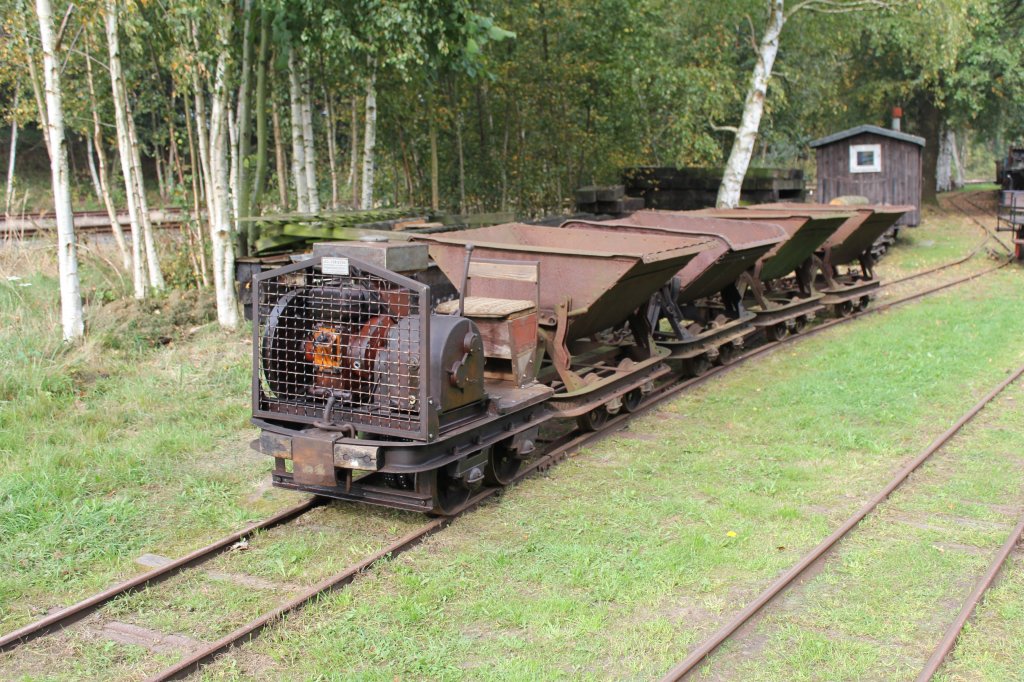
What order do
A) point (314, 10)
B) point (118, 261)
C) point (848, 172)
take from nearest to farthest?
point (314, 10), point (118, 261), point (848, 172)

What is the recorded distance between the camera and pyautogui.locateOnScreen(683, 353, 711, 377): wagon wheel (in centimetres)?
1073

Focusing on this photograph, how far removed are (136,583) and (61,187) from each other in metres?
6.26

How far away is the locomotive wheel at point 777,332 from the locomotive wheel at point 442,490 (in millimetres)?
7267

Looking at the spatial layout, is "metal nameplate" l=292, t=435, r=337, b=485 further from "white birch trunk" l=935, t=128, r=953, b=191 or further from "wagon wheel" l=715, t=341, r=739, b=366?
"white birch trunk" l=935, t=128, r=953, b=191

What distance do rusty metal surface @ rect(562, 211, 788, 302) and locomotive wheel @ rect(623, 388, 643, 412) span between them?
1586 mm

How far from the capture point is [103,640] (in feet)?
16.2

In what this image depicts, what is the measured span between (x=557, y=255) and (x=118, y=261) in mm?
8943

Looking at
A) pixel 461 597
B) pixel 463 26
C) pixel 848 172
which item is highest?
pixel 463 26

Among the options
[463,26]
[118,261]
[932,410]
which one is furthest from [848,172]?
[118,261]

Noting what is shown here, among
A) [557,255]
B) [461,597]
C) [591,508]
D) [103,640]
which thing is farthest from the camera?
[557,255]

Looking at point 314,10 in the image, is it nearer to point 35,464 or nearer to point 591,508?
point 35,464

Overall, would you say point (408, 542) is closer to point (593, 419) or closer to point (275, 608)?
point (275, 608)

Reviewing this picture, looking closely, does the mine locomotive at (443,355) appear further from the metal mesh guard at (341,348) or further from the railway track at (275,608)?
the railway track at (275,608)

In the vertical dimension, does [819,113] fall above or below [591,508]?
above
